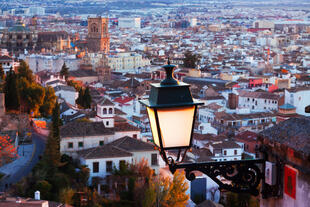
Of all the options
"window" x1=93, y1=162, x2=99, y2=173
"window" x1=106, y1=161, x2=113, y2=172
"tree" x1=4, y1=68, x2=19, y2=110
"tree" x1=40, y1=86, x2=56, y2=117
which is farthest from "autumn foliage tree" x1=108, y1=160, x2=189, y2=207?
"tree" x1=40, y1=86, x2=56, y2=117

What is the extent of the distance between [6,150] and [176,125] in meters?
10.1

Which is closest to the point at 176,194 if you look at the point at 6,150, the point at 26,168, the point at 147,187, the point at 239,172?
the point at 147,187

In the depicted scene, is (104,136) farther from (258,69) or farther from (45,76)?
(258,69)

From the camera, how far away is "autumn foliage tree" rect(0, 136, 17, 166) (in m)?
11.4

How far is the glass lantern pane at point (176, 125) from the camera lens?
1.88 meters

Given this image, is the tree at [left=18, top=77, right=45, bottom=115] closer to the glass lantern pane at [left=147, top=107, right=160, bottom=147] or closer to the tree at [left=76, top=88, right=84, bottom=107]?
the tree at [left=76, top=88, right=84, bottom=107]

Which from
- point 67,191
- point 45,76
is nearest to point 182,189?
point 67,191

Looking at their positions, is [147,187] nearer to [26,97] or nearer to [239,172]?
[26,97]

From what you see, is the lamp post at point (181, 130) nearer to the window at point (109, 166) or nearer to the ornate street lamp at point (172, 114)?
the ornate street lamp at point (172, 114)

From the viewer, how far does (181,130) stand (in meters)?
1.90

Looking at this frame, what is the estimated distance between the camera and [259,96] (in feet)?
76.0

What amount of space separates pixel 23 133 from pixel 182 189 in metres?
4.65

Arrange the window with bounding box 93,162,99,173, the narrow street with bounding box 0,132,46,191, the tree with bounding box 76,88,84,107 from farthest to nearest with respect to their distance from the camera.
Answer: the tree with bounding box 76,88,84,107 < the window with bounding box 93,162,99,173 < the narrow street with bounding box 0,132,46,191

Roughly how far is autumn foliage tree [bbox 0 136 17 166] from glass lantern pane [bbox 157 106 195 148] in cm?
996
